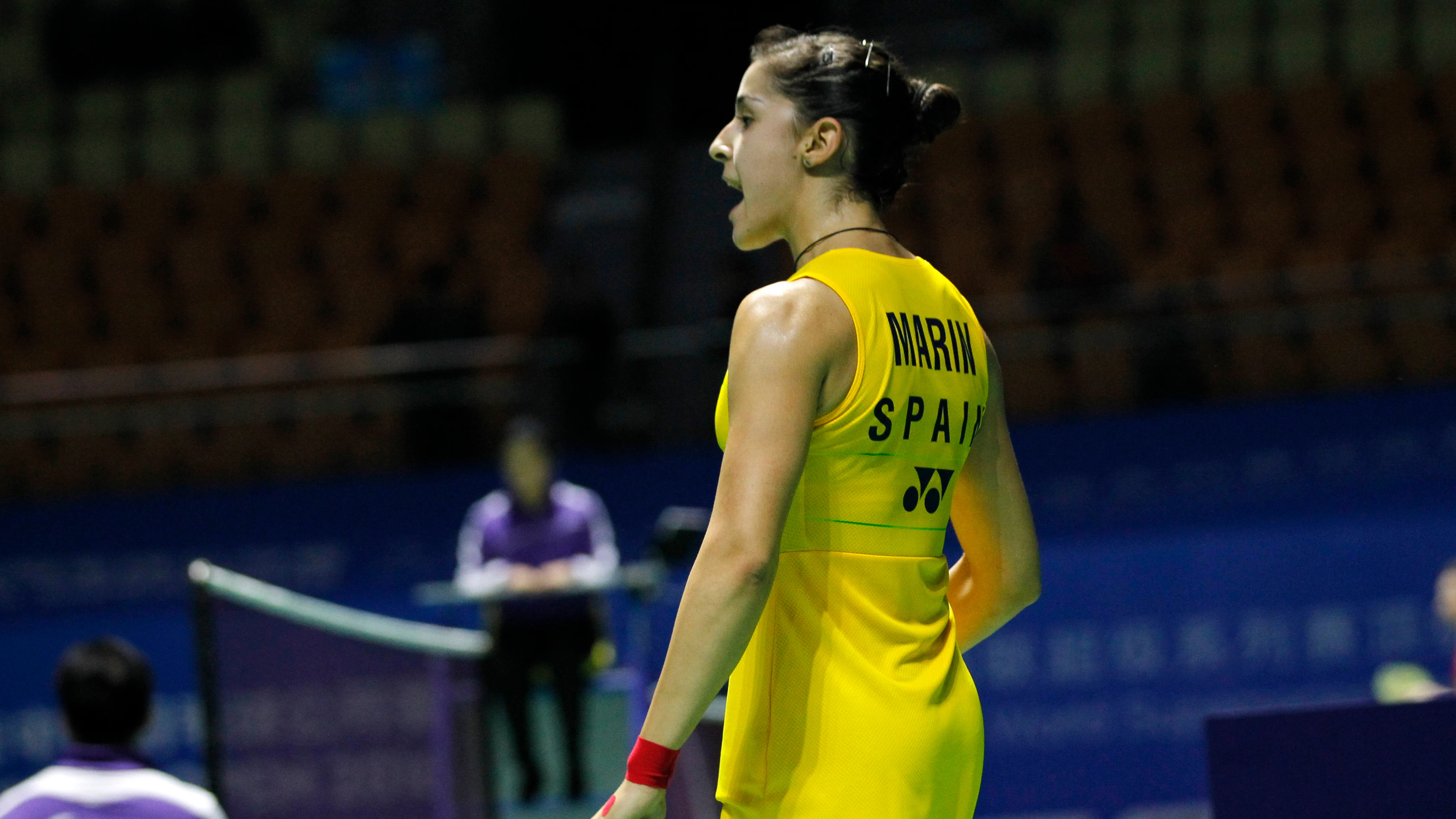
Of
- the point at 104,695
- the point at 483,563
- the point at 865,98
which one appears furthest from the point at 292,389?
the point at 865,98

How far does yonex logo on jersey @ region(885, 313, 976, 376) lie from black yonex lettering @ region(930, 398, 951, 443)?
4cm

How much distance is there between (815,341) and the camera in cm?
143

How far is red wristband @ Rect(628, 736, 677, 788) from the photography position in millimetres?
1364

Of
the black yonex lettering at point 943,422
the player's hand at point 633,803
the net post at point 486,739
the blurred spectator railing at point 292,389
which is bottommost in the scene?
the net post at point 486,739

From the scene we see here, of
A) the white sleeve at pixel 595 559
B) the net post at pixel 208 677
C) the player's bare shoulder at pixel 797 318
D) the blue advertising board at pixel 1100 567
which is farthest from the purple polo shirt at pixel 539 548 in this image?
the player's bare shoulder at pixel 797 318

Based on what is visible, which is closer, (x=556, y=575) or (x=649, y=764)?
(x=649, y=764)

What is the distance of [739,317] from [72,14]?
11768 mm

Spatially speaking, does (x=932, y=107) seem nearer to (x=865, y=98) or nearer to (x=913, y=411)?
(x=865, y=98)

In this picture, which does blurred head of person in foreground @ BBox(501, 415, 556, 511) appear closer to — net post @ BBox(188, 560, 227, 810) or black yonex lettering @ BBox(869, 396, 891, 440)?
net post @ BBox(188, 560, 227, 810)

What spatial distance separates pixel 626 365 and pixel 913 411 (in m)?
5.87

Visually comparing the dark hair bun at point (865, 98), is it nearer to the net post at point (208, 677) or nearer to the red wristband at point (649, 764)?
the red wristband at point (649, 764)

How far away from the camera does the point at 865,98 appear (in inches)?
60.8

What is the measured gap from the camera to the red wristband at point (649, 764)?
1.36m

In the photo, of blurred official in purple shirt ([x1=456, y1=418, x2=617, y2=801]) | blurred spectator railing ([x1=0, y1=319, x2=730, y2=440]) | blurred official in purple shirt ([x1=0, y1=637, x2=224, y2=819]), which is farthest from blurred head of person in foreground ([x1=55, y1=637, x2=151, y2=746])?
blurred spectator railing ([x1=0, y1=319, x2=730, y2=440])
